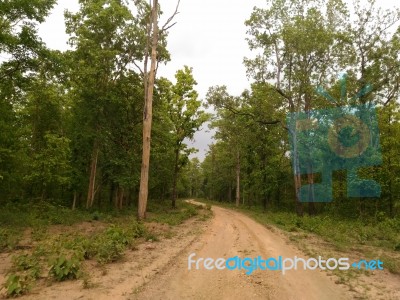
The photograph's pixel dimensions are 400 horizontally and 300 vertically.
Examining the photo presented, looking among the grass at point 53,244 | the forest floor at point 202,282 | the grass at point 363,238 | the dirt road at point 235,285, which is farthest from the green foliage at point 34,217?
the grass at point 363,238

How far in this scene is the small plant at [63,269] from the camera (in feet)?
20.5

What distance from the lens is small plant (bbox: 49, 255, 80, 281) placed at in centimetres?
624

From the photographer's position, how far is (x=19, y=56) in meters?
13.5

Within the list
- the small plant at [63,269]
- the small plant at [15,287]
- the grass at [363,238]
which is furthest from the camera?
the grass at [363,238]

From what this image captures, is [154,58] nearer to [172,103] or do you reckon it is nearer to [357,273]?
[172,103]

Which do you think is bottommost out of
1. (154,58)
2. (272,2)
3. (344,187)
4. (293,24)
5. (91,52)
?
(344,187)

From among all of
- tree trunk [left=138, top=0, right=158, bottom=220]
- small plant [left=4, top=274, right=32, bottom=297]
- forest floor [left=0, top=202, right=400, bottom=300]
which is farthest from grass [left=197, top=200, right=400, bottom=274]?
small plant [left=4, top=274, right=32, bottom=297]

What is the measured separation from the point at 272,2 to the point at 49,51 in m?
16.4

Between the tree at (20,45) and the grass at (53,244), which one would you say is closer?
the grass at (53,244)

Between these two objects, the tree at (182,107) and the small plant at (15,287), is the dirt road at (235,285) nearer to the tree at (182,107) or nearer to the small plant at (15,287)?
the small plant at (15,287)

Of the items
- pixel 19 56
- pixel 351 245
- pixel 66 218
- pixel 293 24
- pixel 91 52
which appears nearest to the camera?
pixel 351 245

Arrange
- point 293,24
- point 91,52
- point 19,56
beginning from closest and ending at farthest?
point 19,56 → point 91,52 → point 293,24

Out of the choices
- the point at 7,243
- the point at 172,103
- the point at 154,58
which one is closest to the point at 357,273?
the point at 7,243

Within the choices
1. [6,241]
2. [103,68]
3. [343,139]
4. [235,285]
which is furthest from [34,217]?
[343,139]
